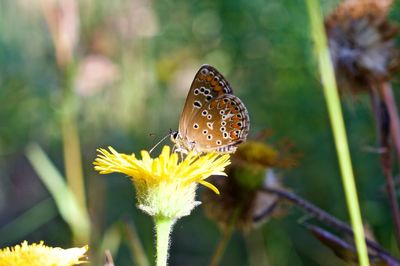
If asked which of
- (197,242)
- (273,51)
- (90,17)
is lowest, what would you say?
(197,242)

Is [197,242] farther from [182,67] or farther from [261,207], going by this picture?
[261,207]

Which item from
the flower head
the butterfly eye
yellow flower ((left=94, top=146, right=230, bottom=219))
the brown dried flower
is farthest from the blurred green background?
yellow flower ((left=94, top=146, right=230, bottom=219))

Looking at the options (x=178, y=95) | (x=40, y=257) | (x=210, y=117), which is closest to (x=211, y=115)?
(x=210, y=117)

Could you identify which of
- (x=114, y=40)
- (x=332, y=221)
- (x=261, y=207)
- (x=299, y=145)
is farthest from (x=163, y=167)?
(x=114, y=40)

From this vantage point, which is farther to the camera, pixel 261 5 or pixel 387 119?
pixel 261 5

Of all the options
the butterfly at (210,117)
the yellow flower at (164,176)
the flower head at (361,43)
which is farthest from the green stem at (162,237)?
the flower head at (361,43)

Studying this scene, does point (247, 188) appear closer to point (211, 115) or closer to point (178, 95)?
point (211, 115)
